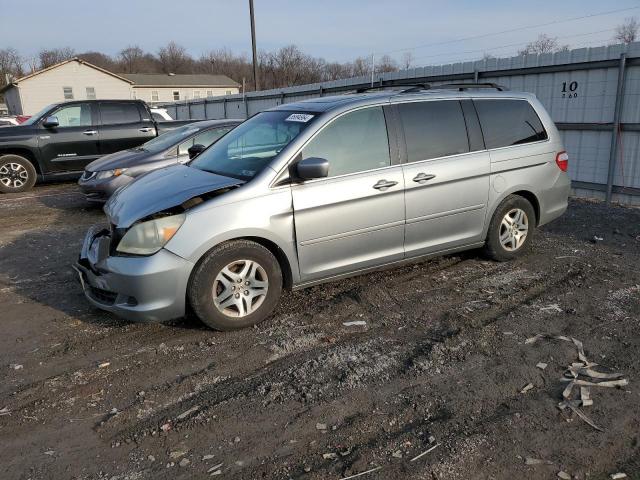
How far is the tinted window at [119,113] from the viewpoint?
11.7m

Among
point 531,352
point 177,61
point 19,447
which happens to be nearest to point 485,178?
point 531,352

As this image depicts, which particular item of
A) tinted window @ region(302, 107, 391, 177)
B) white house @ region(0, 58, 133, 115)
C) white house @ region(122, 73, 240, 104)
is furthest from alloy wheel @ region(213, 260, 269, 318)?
white house @ region(122, 73, 240, 104)

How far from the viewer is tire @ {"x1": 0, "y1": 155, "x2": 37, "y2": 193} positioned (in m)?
10.7

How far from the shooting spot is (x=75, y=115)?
1141 cm

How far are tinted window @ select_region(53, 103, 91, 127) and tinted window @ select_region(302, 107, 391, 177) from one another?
8.77m

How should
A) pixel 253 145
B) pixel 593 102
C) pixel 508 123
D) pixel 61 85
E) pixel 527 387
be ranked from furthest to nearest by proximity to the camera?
pixel 61 85 → pixel 593 102 → pixel 508 123 → pixel 253 145 → pixel 527 387

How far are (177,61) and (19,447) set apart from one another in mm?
110575

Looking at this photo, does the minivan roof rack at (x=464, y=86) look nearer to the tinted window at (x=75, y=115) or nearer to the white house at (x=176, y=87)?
the tinted window at (x=75, y=115)

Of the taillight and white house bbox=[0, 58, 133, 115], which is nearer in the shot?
the taillight

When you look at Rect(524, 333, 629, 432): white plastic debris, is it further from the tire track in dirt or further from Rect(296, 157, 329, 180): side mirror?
Rect(296, 157, 329, 180): side mirror

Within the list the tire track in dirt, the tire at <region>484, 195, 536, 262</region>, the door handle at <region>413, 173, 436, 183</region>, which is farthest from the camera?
the tire at <region>484, 195, 536, 262</region>

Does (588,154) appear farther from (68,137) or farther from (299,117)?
(68,137)

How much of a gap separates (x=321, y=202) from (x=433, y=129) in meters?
1.46

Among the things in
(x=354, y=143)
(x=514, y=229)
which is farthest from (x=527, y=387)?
(x=514, y=229)
